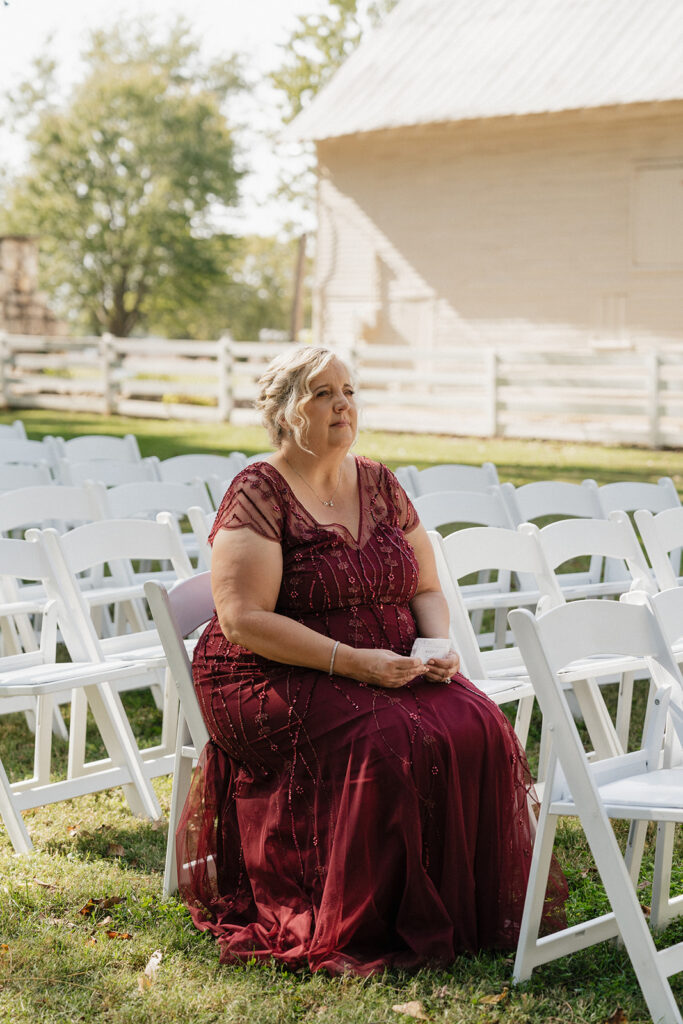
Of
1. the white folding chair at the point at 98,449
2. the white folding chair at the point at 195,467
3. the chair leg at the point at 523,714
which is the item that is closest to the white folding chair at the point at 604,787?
the chair leg at the point at 523,714

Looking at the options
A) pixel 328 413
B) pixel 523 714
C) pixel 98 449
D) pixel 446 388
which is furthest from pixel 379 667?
pixel 446 388

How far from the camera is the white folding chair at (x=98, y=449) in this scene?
9.73m

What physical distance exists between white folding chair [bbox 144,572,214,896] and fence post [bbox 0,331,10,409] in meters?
20.6

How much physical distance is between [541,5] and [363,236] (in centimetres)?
510

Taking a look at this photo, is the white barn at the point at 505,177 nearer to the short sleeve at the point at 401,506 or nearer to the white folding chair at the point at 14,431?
the white folding chair at the point at 14,431

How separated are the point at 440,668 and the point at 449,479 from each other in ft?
14.4

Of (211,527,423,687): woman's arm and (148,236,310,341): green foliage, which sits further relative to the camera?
(148,236,310,341): green foliage

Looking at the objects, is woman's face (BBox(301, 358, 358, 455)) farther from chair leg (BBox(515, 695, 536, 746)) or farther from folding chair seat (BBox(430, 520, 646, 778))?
chair leg (BBox(515, 695, 536, 746))

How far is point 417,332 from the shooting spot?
23094 millimetres

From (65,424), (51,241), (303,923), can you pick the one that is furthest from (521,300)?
(51,241)

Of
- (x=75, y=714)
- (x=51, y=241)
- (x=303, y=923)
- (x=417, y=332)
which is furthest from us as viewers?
(x=51, y=241)

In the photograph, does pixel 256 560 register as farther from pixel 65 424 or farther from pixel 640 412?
pixel 65 424

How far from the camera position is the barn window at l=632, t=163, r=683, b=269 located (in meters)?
20.1

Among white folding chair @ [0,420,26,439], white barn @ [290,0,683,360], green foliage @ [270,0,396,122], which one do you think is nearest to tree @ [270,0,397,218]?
green foliage @ [270,0,396,122]
